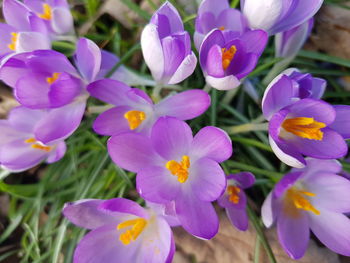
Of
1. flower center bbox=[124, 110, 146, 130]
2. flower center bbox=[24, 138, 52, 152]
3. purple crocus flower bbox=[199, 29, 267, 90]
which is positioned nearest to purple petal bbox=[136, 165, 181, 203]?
flower center bbox=[124, 110, 146, 130]

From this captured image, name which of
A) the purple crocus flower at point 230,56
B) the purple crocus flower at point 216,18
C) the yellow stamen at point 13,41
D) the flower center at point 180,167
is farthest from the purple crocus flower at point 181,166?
the yellow stamen at point 13,41

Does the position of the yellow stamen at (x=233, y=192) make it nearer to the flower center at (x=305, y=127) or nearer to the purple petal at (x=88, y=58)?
the flower center at (x=305, y=127)

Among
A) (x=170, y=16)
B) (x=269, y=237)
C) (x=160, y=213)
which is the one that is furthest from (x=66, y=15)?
(x=269, y=237)

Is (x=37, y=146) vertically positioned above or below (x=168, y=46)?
below

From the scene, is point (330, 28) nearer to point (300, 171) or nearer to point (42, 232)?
point (300, 171)

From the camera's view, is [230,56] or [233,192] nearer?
[230,56]

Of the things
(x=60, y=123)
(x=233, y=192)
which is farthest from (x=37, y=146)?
(x=233, y=192)

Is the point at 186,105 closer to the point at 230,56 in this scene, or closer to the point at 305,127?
the point at 230,56
